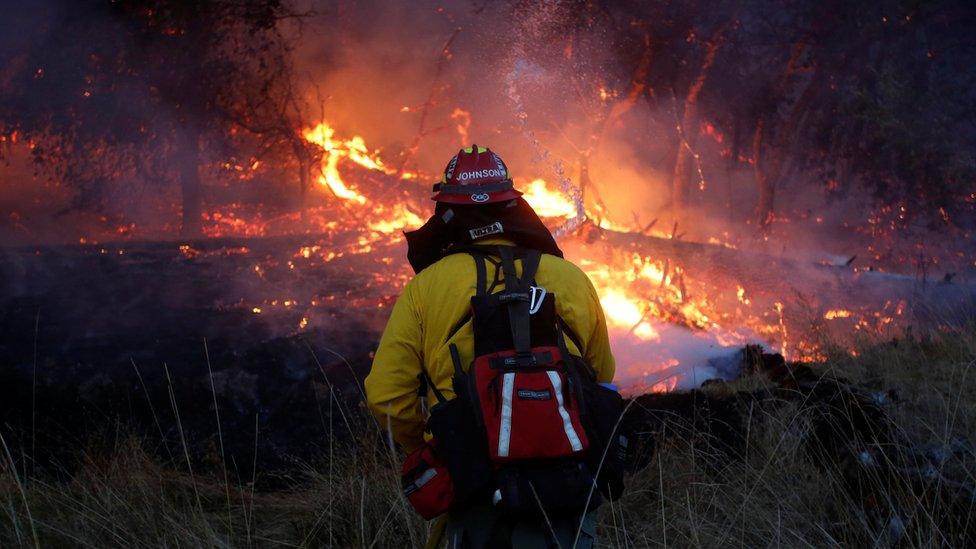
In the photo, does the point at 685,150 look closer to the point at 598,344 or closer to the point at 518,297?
the point at 598,344

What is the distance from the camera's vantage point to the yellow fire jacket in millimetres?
2549

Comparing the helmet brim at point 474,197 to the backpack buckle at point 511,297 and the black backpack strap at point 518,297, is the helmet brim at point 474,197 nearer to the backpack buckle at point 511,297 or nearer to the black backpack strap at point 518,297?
the black backpack strap at point 518,297

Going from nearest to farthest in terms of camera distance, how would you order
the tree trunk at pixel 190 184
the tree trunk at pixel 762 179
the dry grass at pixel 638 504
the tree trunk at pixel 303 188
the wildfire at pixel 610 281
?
the dry grass at pixel 638 504
the wildfire at pixel 610 281
the tree trunk at pixel 190 184
the tree trunk at pixel 303 188
the tree trunk at pixel 762 179

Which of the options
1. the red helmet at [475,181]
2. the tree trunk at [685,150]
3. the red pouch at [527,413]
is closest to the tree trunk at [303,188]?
the tree trunk at [685,150]

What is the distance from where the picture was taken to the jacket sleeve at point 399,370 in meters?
2.57

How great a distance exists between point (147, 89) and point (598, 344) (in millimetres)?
9759

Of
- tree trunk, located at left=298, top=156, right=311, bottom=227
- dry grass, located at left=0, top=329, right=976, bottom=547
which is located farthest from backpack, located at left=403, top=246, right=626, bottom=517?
tree trunk, located at left=298, top=156, right=311, bottom=227

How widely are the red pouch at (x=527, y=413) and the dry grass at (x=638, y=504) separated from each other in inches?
22.1

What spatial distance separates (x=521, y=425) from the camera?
2242 mm

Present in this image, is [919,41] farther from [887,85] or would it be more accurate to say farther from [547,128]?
[547,128]

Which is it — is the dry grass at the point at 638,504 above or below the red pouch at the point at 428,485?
below

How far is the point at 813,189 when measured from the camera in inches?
794

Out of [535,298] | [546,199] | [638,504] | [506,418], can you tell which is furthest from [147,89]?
[506,418]

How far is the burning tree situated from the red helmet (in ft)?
29.3
